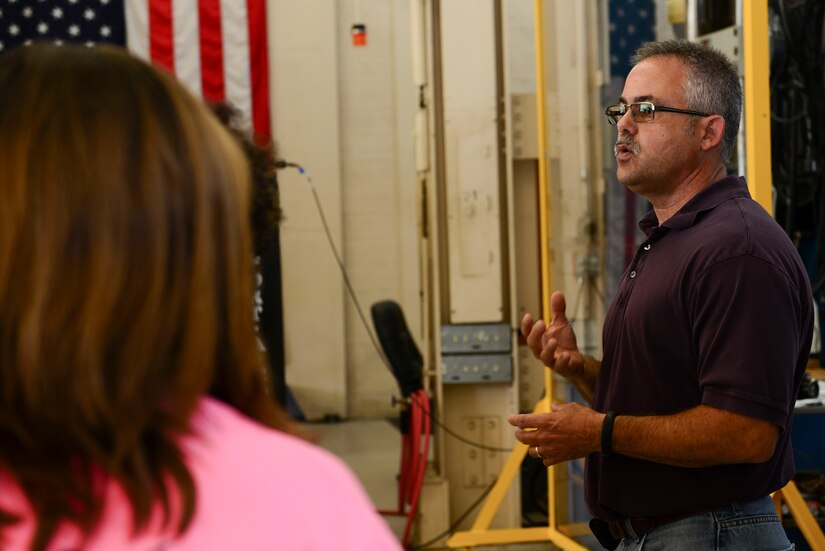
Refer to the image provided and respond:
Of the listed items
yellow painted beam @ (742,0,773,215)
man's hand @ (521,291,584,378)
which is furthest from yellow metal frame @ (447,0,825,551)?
man's hand @ (521,291,584,378)

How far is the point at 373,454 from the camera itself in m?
8.06

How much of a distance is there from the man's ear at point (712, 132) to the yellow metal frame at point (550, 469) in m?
2.09

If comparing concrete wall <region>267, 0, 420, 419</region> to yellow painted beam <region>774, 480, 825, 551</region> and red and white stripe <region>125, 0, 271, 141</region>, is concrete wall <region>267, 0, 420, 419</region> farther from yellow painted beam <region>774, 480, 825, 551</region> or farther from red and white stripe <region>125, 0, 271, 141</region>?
yellow painted beam <region>774, 480, 825, 551</region>

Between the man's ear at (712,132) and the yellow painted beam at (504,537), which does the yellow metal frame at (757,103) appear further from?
the yellow painted beam at (504,537)

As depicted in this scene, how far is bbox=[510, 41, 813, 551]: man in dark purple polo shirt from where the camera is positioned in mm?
1906

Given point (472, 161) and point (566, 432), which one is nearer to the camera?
point (566, 432)

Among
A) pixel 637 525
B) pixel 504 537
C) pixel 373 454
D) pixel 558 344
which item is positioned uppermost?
pixel 558 344

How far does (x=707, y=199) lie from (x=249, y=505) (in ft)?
5.27

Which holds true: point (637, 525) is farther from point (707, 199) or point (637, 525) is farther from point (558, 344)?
point (707, 199)

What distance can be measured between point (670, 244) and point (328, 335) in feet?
25.6

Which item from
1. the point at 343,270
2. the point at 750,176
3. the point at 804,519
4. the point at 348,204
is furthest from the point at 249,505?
the point at 348,204

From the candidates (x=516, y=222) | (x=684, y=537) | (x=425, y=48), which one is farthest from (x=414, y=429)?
(x=684, y=537)

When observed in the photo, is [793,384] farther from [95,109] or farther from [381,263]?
→ [381,263]

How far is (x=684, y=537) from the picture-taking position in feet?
6.72
